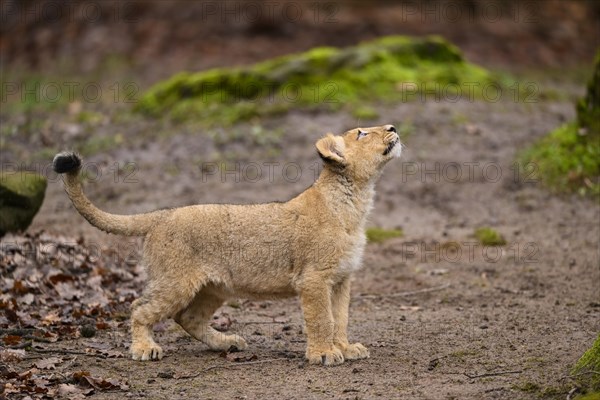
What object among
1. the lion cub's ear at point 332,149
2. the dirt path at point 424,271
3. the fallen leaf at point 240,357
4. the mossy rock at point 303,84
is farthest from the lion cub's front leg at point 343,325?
the mossy rock at point 303,84

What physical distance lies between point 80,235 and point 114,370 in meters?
5.16

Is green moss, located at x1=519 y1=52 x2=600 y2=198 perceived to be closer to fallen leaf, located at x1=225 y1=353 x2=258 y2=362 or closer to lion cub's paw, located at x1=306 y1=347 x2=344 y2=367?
lion cub's paw, located at x1=306 y1=347 x2=344 y2=367

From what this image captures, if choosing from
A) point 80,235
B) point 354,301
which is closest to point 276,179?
point 80,235

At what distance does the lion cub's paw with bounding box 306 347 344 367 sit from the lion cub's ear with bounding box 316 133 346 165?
1.80 metres

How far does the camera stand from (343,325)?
347 inches

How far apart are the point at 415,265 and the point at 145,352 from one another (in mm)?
5121

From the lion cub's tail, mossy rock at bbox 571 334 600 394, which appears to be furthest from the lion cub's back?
mossy rock at bbox 571 334 600 394

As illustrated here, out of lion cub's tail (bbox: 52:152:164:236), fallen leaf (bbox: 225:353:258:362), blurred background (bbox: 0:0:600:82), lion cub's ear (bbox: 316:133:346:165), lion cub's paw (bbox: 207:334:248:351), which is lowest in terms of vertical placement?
fallen leaf (bbox: 225:353:258:362)

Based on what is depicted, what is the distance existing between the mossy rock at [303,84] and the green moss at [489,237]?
6.08 meters

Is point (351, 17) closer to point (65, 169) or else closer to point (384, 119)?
point (384, 119)

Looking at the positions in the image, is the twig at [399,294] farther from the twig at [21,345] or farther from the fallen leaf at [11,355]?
the fallen leaf at [11,355]

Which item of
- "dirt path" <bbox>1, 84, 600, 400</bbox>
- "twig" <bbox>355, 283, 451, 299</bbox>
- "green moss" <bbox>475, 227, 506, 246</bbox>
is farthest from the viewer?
"green moss" <bbox>475, 227, 506, 246</bbox>

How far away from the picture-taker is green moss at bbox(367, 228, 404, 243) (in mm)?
13898

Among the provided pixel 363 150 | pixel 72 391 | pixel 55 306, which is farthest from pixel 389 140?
pixel 55 306
